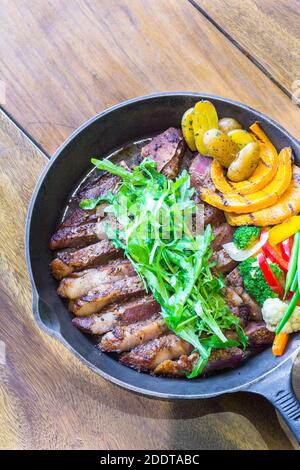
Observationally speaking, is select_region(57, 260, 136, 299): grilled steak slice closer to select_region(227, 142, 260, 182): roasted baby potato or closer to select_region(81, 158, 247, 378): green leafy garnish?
select_region(81, 158, 247, 378): green leafy garnish

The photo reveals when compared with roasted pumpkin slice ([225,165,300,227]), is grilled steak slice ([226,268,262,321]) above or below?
below

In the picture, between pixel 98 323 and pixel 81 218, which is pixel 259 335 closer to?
pixel 98 323

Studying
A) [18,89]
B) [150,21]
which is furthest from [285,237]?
[18,89]

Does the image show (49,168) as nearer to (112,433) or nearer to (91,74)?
(91,74)

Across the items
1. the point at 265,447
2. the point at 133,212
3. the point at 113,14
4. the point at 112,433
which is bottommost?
the point at 265,447

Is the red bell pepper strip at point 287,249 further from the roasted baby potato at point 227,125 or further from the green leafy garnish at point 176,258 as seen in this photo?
the roasted baby potato at point 227,125

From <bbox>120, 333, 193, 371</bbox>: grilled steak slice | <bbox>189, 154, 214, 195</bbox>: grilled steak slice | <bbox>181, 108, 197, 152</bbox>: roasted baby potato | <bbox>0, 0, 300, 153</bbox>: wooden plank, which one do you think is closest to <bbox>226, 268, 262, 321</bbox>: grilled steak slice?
<bbox>120, 333, 193, 371</bbox>: grilled steak slice

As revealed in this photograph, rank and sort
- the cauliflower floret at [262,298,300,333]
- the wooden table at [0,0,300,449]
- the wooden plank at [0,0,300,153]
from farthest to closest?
the wooden plank at [0,0,300,153], the wooden table at [0,0,300,449], the cauliflower floret at [262,298,300,333]

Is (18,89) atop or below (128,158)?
atop
